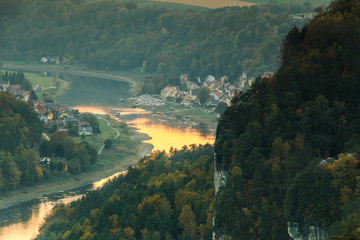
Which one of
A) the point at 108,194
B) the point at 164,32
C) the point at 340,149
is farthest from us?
the point at 164,32

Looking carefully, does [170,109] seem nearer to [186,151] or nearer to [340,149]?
[186,151]

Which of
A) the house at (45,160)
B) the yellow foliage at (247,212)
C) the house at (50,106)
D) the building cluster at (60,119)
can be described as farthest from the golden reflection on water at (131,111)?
the yellow foliage at (247,212)

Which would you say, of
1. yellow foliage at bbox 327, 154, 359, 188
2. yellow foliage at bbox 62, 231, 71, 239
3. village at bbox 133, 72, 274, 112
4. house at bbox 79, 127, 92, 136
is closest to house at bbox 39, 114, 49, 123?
house at bbox 79, 127, 92, 136

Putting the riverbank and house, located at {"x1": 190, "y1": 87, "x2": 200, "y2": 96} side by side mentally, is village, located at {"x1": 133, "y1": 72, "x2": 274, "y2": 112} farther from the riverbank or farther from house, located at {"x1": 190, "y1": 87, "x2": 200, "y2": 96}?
the riverbank

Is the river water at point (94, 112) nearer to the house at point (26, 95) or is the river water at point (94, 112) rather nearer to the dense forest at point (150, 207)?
the dense forest at point (150, 207)

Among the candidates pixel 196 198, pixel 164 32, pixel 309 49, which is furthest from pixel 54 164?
→ pixel 164 32

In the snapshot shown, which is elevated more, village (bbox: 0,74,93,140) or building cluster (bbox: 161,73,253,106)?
village (bbox: 0,74,93,140)
